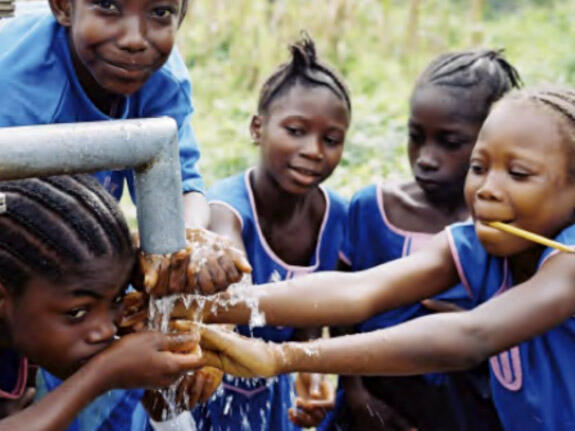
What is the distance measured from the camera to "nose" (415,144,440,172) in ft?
9.63

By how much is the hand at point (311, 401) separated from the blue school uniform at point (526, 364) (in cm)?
72

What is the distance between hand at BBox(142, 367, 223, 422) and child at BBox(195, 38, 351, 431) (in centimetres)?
61

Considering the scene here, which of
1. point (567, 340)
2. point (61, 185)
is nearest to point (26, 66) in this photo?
point (61, 185)

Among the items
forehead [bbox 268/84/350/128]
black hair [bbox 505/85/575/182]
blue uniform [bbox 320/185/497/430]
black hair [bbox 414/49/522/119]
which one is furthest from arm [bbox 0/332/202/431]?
black hair [bbox 414/49/522/119]

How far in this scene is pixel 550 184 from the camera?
2150 millimetres

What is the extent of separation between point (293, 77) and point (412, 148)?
0.47m

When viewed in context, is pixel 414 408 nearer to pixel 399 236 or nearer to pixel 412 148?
pixel 399 236

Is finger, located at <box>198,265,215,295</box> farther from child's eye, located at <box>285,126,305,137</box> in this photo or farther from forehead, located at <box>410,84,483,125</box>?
forehead, located at <box>410,84,483,125</box>

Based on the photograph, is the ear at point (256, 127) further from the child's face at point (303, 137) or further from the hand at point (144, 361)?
the hand at point (144, 361)

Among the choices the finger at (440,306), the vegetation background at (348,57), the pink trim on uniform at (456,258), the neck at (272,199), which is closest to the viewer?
the pink trim on uniform at (456,258)

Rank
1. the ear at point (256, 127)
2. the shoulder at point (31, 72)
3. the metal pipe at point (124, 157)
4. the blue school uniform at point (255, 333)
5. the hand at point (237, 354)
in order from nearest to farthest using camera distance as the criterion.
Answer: the metal pipe at point (124, 157)
the hand at point (237, 354)
the shoulder at point (31, 72)
the blue school uniform at point (255, 333)
the ear at point (256, 127)

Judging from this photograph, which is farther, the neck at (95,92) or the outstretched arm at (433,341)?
the neck at (95,92)

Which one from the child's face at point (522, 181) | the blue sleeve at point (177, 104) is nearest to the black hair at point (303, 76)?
the blue sleeve at point (177, 104)

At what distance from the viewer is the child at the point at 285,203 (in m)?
2.88
